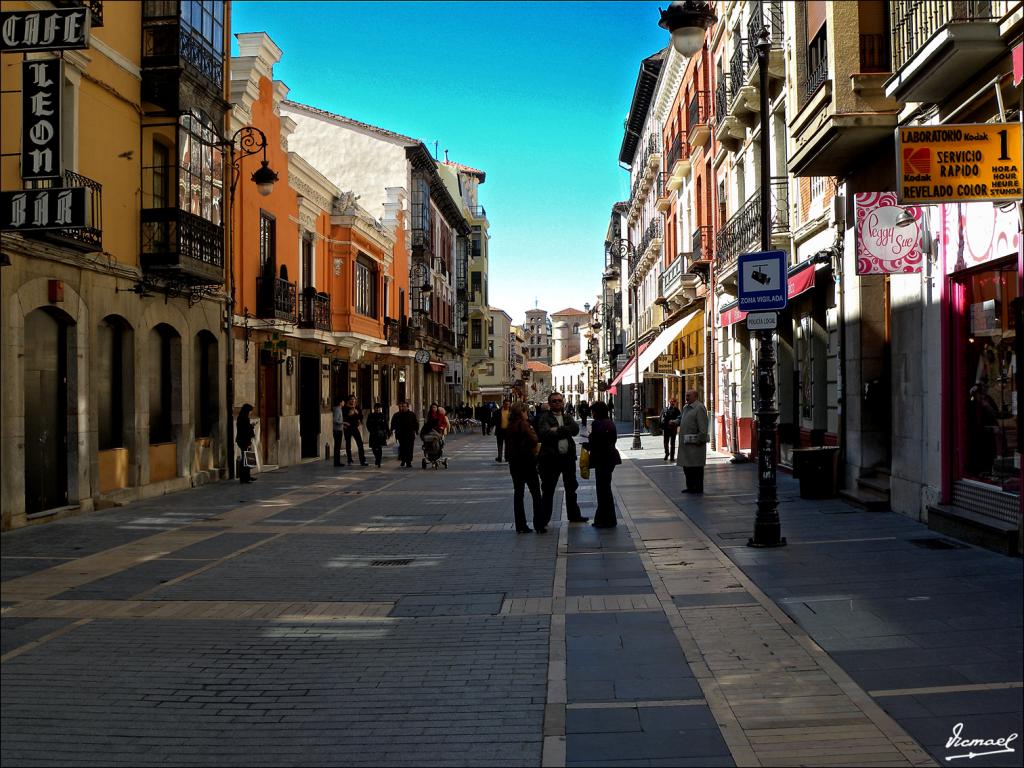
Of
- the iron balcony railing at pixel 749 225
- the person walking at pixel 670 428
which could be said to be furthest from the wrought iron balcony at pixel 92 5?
the person walking at pixel 670 428

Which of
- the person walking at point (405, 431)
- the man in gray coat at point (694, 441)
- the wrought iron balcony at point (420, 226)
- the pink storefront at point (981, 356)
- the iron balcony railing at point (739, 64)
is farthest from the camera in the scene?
the wrought iron balcony at point (420, 226)

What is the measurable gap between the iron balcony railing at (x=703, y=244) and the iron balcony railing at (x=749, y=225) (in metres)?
1.72

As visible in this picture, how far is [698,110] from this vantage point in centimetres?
2961

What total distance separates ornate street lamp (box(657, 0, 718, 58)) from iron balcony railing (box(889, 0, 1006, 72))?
2.25 meters

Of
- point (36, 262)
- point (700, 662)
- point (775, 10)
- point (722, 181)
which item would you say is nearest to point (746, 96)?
point (775, 10)

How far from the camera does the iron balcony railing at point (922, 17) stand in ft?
30.5

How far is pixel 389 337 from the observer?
38.1 m

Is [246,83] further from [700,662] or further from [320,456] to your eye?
[700,662]

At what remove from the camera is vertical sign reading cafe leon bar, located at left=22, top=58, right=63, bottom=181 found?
1273 cm

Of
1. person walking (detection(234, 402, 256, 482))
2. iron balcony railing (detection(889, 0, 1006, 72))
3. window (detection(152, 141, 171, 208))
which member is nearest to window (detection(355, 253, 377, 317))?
person walking (detection(234, 402, 256, 482))

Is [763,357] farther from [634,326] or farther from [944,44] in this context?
[634,326]

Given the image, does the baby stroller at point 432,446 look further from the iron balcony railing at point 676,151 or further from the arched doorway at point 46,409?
the iron balcony railing at point 676,151

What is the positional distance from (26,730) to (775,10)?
18970 mm

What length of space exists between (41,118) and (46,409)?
4210 mm
